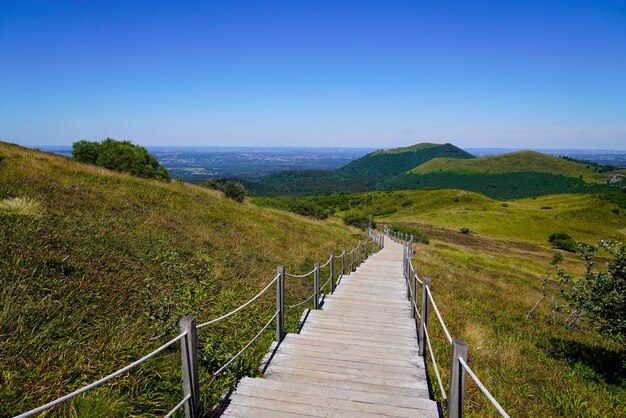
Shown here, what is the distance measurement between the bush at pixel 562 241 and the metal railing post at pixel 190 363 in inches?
2838

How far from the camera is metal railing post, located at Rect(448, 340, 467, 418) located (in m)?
3.15

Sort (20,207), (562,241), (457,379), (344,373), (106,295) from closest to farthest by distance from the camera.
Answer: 1. (457,379)
2. (344,373)
3. (106,295)
4. (20,207)
5. (562,241)

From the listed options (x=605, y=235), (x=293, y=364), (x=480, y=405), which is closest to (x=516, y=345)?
(x=480, y=405)

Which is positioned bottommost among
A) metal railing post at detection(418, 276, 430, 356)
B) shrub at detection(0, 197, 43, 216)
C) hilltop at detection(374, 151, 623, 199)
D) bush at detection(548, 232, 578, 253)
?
bush at detection(548, 232, 578, 253)

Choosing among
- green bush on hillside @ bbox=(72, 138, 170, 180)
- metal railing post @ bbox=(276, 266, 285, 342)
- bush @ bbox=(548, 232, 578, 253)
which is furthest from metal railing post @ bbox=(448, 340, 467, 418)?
bush @ bbox=(548, 232, 578, 253)

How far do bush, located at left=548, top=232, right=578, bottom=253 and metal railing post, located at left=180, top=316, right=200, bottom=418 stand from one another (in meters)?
72.1

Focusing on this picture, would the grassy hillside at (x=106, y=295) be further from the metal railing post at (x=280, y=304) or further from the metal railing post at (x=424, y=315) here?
the metal railing post at (x=424, y=315)

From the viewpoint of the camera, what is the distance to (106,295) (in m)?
5.78

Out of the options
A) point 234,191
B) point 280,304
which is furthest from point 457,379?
point 234,191

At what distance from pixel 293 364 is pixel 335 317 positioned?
2.66m

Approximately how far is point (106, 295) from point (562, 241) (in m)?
75.6

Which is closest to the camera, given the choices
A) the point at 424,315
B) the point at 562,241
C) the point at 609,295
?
the point at 424,315

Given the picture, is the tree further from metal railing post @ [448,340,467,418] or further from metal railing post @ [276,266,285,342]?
metal railing post @ [276,266,285,342]

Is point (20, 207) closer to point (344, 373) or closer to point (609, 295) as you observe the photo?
point (344, 373)
